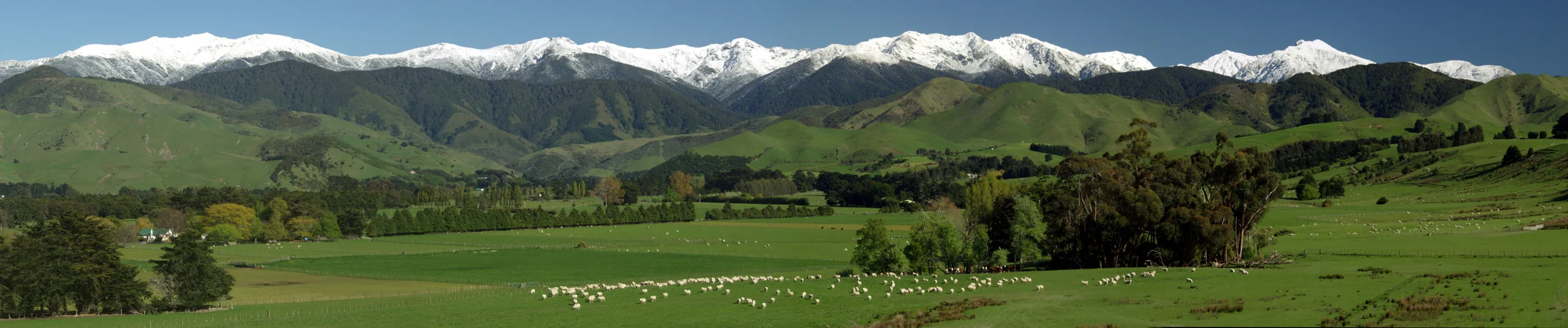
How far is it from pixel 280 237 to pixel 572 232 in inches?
1774

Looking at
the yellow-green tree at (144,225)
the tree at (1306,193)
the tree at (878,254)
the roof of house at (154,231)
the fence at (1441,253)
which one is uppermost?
the yellow-green tree at (144,225)

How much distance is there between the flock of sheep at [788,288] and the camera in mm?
69312

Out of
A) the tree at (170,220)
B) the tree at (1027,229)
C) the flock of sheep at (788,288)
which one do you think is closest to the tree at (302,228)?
the tree at (170,220)

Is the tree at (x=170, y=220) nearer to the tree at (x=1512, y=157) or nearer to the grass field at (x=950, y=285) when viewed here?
the grass field at (x=950, y=285)

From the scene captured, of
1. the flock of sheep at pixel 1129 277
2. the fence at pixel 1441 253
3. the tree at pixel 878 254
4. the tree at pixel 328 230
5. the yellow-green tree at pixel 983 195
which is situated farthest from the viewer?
the tree at pixel 328 230

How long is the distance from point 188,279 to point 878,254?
51.2 metres

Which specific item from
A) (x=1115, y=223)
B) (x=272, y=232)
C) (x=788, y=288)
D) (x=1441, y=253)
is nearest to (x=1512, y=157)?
(x=1441, y=253)

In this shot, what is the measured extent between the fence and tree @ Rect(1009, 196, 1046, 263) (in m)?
19.4

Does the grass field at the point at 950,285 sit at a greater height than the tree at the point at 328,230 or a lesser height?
lesser

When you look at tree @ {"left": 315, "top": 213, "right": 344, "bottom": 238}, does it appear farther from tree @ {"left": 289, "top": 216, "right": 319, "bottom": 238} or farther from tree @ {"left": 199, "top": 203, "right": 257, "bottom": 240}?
tree @ {"left": 199, "top": 203, "right": 257, "bottom": 240}

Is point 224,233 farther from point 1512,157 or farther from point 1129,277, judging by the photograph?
point 1512,157

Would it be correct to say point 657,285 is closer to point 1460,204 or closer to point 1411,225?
point 1411,225

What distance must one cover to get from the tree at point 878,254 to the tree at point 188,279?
48102mm

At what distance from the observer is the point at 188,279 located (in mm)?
86812
